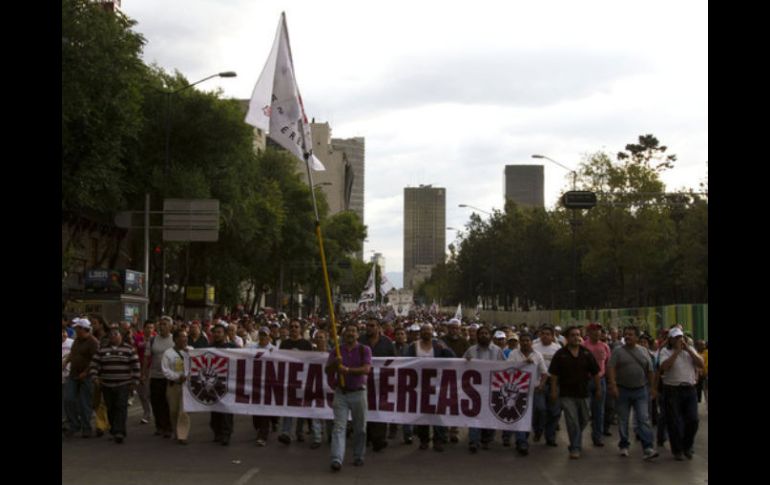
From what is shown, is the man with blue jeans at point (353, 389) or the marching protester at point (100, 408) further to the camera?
the marching protester at point (100, 408)

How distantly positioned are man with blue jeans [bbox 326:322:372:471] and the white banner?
0.82m

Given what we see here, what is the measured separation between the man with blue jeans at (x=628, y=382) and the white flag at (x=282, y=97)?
16.7ft

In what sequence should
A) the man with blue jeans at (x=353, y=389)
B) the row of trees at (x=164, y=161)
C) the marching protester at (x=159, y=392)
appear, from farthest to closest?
the row of trees at (x=164, y=161)
the marching protester at (x=159, y=392)
the man with blue jeans at (x=353, y=389)

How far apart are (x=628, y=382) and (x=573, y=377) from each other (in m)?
0.80

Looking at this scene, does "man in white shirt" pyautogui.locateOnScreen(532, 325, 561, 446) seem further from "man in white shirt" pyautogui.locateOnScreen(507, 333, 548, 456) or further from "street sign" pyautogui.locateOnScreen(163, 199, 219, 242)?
"street sign" pyautogui.locateOnScreen(163, 199, 219, 242)

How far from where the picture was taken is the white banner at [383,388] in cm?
1333

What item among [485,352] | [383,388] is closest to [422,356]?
[485,352]

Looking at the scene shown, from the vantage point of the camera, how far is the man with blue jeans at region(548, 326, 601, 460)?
12992mm

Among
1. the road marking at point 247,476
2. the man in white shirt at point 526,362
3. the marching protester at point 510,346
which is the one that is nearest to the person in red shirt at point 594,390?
the man in white shirt at point 526,362

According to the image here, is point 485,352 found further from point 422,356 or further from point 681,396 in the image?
point 681,396

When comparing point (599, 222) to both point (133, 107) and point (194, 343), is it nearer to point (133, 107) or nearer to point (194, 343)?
point (133, 107)

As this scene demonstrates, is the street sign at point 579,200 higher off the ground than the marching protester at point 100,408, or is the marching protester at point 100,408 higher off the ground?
the street sign at point 579,200

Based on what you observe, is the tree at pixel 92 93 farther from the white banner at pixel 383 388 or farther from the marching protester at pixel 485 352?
the marching protester at pixel 485 352

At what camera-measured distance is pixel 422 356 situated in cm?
1437
